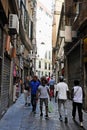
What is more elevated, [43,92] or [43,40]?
[43,40]

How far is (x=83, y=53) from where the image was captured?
1587 centimetres

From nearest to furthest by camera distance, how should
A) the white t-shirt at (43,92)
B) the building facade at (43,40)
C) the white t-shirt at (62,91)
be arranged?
the white t-shirt at (62,91)
the white t-shirt at (43,92)
the building facade at (43,40)

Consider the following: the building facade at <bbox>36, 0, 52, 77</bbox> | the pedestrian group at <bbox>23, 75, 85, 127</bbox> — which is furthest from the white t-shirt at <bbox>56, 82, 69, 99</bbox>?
the building facade at <bbox>36, 0, 52, 77</bbox>

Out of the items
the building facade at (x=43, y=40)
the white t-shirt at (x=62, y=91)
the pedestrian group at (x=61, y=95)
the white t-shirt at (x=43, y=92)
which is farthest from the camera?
the building facade at (x=43, y=40)

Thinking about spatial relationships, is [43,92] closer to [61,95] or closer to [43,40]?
[61,95]

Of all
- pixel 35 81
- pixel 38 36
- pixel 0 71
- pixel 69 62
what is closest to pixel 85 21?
pixel 35 81

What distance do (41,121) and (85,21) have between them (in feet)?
17.9

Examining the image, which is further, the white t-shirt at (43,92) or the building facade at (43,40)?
the building facade at (43,40)

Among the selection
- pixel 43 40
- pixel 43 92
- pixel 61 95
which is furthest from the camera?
pixel 43 40

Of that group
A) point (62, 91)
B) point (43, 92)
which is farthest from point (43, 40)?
point (62, 91)

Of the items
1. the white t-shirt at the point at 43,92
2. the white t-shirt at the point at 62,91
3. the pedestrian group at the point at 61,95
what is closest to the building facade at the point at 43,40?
the pedestrian group at the point at 61,95

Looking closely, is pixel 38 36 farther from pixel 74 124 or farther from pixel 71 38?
pixel 74 124

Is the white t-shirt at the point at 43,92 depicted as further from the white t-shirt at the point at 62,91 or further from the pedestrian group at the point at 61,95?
the white t-shirt at the point at 62,91

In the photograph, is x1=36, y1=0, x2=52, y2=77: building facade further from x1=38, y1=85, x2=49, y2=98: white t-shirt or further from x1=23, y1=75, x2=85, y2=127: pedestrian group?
x1=38, y1=85, x2=49, y2=98: white t-shirt
